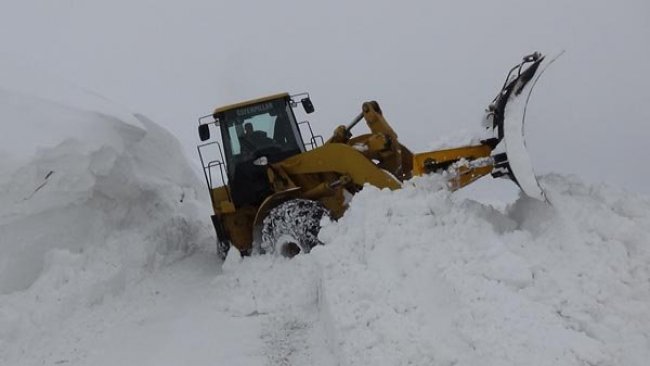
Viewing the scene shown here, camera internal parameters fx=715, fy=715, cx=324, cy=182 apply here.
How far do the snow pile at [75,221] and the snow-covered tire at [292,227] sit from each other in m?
1.56

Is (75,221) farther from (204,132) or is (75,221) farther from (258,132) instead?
(258,132)

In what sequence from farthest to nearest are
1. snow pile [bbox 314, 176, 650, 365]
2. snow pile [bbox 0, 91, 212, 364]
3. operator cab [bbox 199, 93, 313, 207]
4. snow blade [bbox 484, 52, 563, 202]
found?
operator cab [bbox 199, 93, 313, 207]
snow pile [bbox 0, 91, 212, 364]
snow blade [bbox 484, 52, 563, 202]
snow pile [bbox 314, 176, 650, 365]

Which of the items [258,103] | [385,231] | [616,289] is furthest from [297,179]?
[616,289]

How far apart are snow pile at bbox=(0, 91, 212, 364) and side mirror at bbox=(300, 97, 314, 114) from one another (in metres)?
2.33

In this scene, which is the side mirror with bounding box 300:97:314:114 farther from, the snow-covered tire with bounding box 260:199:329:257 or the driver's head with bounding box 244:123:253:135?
the snow-covered tire with bounding box 260:199:329:257

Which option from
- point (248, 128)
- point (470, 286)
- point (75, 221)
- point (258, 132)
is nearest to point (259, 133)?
point (258, 132)

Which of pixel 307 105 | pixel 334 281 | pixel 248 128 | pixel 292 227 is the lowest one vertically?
pixel 334 281

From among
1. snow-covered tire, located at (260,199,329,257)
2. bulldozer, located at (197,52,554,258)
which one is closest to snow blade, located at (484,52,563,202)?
bulldozer, located at (197,52,554,258)

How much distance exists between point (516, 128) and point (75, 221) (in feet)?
16.3

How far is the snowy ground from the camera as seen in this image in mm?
4027

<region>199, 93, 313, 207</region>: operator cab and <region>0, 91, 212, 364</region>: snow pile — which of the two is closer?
<region>0, 91, 212, 364</region>: snow pile

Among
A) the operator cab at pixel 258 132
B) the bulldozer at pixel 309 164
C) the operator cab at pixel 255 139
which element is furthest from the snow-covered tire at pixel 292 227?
the operator cab at pixel 258 132

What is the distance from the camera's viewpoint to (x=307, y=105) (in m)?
9.01

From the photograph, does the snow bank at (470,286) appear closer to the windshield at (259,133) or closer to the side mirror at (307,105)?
the windshield at (259,133)
